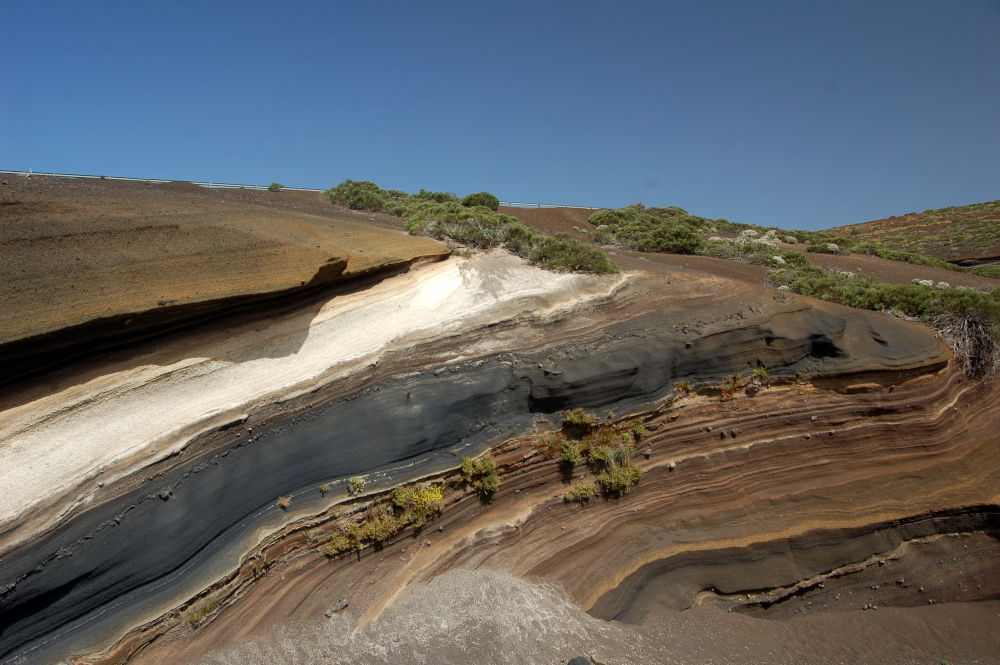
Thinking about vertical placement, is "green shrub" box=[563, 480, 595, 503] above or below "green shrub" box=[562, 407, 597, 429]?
below

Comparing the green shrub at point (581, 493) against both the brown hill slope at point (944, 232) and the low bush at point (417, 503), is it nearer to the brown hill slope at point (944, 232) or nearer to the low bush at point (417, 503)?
the low bush at point (417, 503)

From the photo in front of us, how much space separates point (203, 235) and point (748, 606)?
10659mm

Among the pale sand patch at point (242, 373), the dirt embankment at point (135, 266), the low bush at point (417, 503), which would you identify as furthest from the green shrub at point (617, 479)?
the dirt embankment at point (135, 266)

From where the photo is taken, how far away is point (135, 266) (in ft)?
24.3

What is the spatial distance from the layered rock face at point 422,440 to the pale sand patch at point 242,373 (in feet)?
0.12

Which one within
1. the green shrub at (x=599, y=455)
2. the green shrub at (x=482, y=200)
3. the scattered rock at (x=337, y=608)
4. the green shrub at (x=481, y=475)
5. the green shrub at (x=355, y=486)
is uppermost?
the green shrub at (x=482, y=200)

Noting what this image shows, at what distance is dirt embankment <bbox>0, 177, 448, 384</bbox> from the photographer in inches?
254

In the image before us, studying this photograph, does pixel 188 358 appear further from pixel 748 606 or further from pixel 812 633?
pixel 812 633

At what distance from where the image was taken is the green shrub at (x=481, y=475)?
793 centimetres

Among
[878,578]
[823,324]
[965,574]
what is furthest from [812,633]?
[823,324]

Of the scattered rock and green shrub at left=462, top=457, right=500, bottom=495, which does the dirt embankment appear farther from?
the scattered rock

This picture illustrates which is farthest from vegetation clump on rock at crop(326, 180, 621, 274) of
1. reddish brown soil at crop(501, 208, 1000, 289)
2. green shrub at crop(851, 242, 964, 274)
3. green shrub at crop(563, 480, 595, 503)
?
green shrub at crop(851, 242, 964, 274)

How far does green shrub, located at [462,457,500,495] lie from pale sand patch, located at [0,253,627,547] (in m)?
2.17

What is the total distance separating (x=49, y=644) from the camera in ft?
19.5
